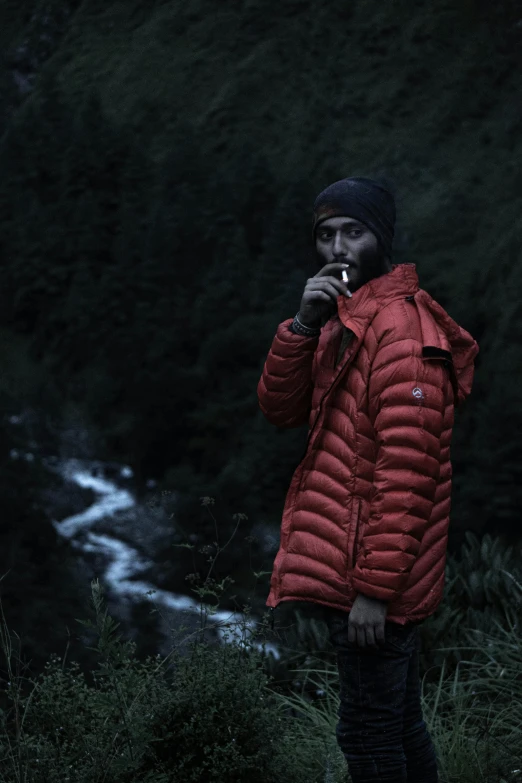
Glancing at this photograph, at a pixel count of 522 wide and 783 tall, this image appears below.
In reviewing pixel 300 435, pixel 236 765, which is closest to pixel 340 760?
pixel 236 765

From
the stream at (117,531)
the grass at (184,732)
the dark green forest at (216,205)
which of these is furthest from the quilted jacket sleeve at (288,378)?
the stream at (117,531)

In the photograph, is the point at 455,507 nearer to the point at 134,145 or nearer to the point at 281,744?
the point at 281,744

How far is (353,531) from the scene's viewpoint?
254 centimetres

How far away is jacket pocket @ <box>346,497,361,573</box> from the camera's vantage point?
8.30 ft

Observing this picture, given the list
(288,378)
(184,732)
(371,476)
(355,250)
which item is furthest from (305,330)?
(184,732)

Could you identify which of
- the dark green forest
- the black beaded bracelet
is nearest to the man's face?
the black beaded bracelet

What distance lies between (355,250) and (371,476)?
2.14 ft

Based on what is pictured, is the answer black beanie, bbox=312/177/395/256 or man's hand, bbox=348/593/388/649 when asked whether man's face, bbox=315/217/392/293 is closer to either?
black beanie, bbox=312/177/395/256

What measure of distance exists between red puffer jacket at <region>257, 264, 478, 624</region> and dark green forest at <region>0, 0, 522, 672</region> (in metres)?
3.90

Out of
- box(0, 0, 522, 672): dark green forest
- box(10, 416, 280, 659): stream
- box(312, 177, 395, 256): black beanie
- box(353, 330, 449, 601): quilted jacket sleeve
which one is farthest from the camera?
box(0, 0, 522, 672): dark green forest

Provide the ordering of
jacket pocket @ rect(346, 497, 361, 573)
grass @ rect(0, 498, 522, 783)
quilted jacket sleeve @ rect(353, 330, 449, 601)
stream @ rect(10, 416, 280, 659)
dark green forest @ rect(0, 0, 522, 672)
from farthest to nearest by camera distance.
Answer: dark green forest @ rect(0, 0, 522, 672) < stream @ rect(10, 416, 280, 659) < grass @ rect(0, 498, 522, 783) < jacket pocket @ rect(346, 497, 361, 573) < quilted jacket sleeve @ rect(353, 330, 449, 601)

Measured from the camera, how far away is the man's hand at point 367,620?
2.46 m

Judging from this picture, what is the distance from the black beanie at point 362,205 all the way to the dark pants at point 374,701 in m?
1.08

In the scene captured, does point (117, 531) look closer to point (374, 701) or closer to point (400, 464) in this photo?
point (374, 701)
